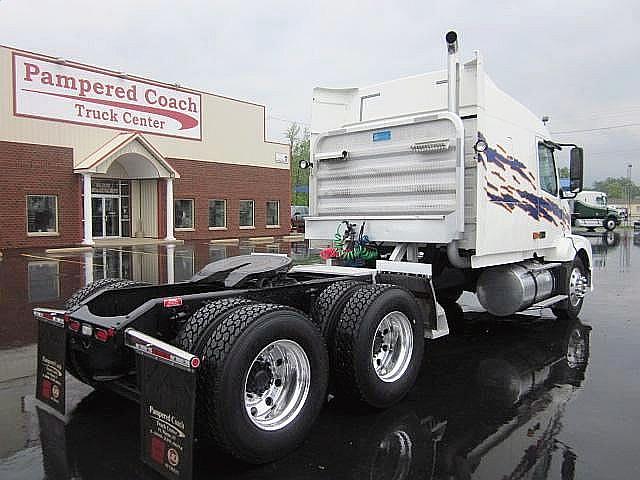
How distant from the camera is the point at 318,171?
307 inches

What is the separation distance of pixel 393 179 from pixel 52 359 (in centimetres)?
424

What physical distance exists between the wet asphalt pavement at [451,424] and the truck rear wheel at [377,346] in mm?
213

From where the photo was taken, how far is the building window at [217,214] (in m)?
31.0

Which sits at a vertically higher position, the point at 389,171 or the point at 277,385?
the point at 389,171

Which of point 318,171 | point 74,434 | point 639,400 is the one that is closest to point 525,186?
point 318,171

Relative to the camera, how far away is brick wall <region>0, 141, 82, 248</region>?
2267 cm

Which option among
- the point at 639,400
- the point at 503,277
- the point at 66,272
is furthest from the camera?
the point at 66,272

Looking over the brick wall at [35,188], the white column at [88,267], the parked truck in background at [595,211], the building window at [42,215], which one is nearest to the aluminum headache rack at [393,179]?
the white column at [88,267]

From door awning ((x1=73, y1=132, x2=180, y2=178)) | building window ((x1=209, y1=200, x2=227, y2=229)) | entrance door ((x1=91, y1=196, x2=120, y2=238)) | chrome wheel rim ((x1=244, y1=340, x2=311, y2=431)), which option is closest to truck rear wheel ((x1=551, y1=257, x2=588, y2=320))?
chrome wheel rim ((x1=244, y1=340, x2=311, y2=431))

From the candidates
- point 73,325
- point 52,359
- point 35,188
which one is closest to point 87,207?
point 35,188

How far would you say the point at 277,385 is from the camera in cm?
410

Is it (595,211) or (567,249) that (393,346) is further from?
(595,211)

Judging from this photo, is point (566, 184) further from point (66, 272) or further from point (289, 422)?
point (66, 272)

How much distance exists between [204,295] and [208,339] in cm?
73
